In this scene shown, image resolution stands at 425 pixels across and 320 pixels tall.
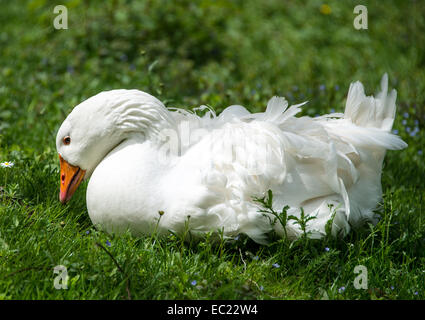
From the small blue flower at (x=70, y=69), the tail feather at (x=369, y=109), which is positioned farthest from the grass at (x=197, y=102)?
the tail feather at (x=369, y=109)

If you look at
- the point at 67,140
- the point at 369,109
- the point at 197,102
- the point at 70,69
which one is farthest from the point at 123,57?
the point at 369,109

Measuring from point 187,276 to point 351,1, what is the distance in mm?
6727

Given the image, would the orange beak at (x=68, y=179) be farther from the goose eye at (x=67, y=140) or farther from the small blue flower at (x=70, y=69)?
the small blue flower at (x=70, y=69)

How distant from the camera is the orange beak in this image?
351 cm

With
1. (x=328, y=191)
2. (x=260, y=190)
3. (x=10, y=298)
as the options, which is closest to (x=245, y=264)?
(x=260, y=190)

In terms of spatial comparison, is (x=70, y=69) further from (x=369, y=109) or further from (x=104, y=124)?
(x=369, y=109)

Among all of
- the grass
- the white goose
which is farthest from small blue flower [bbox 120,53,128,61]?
the white goose

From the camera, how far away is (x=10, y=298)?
2689mm

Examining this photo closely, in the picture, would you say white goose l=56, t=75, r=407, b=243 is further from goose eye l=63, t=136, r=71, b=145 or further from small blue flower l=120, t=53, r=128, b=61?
small blue flower l=120, t=53, r=128, b=61

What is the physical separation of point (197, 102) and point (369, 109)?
1.93 metres

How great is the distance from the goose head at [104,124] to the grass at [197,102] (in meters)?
0.39

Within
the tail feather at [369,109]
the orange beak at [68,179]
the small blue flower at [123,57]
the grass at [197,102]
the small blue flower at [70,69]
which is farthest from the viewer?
the small blue flower at [123,57]

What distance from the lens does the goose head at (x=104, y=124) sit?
3.40 meters

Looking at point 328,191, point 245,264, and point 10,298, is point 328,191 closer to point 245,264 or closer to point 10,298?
point 245,264
